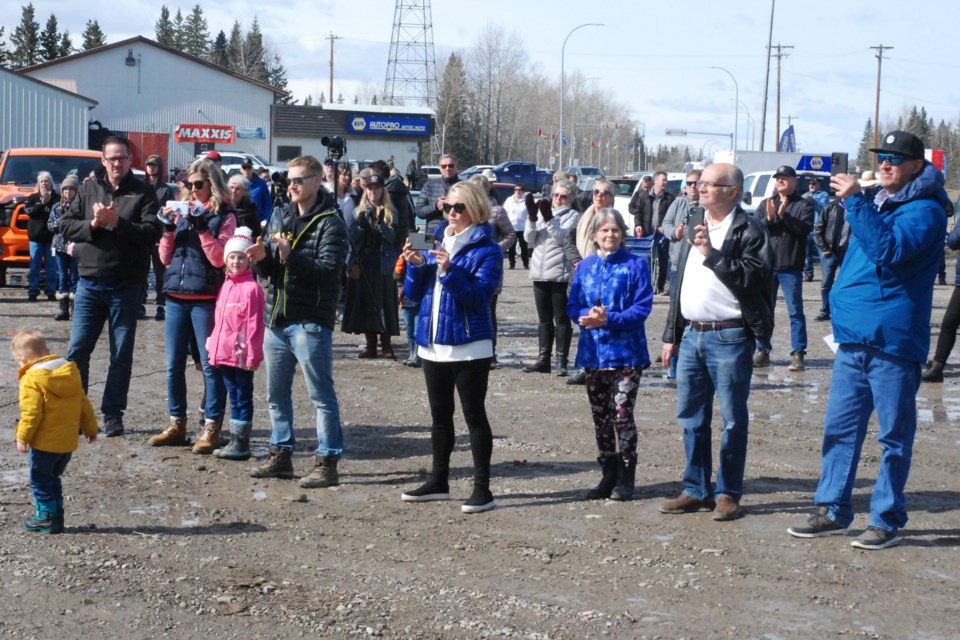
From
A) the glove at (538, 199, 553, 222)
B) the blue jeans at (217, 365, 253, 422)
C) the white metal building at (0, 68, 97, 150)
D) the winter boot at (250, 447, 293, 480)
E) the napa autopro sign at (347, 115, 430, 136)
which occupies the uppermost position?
the napa autopro sign at (347, 115, 430, 136)

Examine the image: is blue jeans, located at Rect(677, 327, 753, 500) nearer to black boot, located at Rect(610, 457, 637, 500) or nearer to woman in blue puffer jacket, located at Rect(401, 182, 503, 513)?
black boot, located at Rect(610, 457, 637, 500)

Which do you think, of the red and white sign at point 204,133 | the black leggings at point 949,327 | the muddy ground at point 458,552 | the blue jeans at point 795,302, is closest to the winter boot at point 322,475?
the muddy ground at point 458,552

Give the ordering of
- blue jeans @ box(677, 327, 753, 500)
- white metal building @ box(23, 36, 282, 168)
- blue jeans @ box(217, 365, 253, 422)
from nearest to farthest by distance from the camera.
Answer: blue jeans @ box(677, 327, 753, 500)
blue jeans @ box(217, 365, 253, 422)
white metal building @ box(23, 36, 282, 168)

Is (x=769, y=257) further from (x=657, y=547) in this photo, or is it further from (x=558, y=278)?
(x=558, y=278)

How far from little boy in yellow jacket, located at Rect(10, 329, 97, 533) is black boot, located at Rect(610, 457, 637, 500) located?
9.65 feet

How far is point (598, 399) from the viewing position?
22.9 feet

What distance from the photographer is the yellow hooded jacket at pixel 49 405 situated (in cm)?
584

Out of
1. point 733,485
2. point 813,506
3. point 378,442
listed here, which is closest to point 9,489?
point 378,442

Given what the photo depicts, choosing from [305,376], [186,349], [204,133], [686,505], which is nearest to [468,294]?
[305,376]

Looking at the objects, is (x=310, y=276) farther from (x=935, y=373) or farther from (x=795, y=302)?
(x=935, y=373)

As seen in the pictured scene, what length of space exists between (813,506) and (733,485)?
27.0 inches

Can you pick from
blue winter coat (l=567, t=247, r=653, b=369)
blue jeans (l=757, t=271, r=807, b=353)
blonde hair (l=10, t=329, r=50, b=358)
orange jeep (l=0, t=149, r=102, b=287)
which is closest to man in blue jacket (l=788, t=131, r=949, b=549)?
blue winter coat (l=567, t=247, r=653, b=369)

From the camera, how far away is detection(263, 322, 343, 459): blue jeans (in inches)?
276

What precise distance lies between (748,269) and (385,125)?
59812mm
